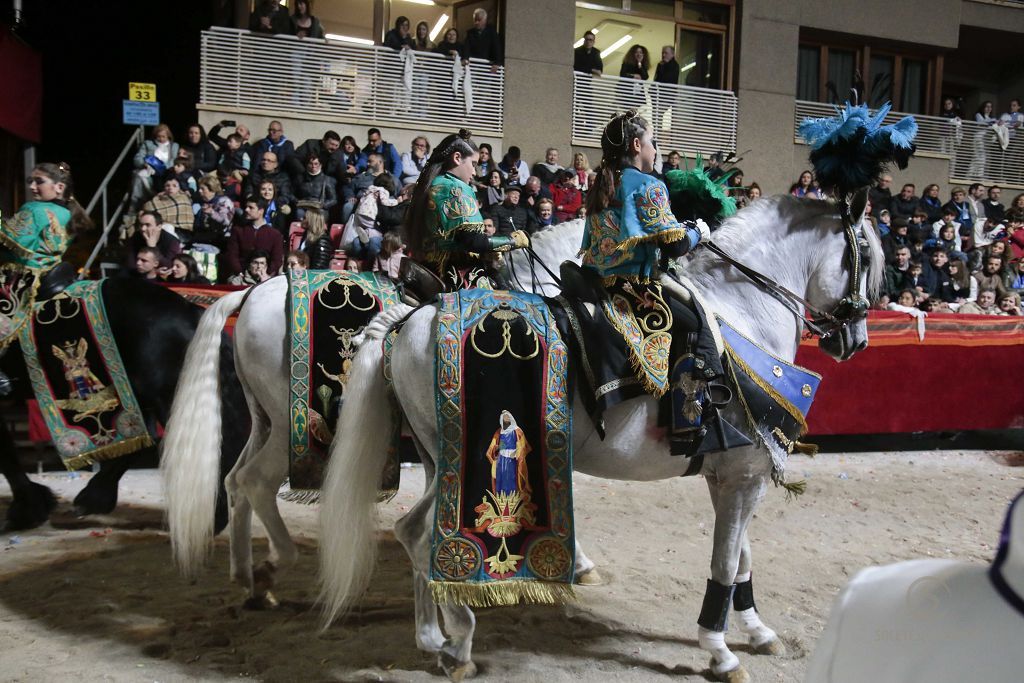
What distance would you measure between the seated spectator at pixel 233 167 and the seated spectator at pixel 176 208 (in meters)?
0.71

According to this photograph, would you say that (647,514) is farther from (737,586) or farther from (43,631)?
(43,631)

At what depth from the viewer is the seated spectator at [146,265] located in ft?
22.8

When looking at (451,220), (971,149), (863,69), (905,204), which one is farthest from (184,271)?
(971,149)

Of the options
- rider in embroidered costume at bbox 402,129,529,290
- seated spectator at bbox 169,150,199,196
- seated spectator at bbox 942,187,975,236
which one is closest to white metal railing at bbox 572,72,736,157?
seated spectator at bbox 942,187,975,236

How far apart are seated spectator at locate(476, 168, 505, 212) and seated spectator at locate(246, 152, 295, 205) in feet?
7.74

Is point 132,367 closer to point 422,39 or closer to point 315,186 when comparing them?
point 315,186

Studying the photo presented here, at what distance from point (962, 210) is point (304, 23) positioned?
39.7 feet

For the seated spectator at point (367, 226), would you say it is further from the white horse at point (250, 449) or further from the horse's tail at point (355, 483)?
the horse's tail at point (355, 483)

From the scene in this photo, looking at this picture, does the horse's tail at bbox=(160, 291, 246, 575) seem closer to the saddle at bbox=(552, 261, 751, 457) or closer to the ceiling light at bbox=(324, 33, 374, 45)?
the saddle at bbox=(552, 261, 751, 457)

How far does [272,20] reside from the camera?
12414 mm

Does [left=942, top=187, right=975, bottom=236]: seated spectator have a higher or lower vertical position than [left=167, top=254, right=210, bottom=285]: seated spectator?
higher

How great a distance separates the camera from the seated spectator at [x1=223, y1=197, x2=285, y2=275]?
8.30m

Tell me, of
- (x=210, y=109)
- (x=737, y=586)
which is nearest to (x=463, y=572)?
(x=737, y=586)

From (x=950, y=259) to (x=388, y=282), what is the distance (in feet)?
36.1
